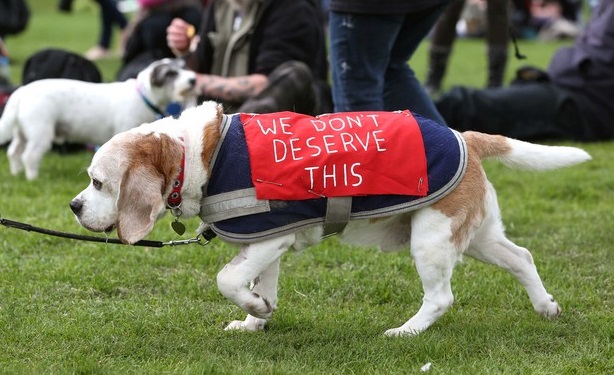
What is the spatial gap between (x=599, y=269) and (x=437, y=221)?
1461mm

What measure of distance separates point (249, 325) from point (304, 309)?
1.14 ft

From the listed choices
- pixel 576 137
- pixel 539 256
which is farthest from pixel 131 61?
pixel 539 256

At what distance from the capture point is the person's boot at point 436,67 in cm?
978

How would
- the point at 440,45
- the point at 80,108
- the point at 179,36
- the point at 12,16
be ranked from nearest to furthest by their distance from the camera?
the point at 80,108 < the point at 179,36 < the point at 440,45 < the point at 12,16

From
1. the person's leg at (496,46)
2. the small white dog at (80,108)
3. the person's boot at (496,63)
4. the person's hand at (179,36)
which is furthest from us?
the person's boot at (496,63)

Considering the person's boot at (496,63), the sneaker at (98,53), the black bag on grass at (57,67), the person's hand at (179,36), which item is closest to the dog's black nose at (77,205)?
the person's hand at (179,36)

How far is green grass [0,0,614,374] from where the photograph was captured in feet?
11.6

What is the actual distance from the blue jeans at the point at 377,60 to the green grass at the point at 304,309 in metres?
0.84

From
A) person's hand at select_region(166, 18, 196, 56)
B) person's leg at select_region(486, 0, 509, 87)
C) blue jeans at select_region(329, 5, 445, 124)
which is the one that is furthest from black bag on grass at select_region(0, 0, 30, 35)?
blue jeans at select_region(329, 5, 445, 124)

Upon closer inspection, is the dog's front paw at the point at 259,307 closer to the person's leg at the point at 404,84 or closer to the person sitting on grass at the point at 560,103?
the person's leg at the point at 404,84

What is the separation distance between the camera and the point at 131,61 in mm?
9297

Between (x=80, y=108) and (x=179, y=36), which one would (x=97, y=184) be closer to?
(x=80, y=108)

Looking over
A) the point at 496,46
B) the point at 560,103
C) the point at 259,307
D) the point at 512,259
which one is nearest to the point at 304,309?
the point at 259,307

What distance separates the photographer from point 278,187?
356 cm
